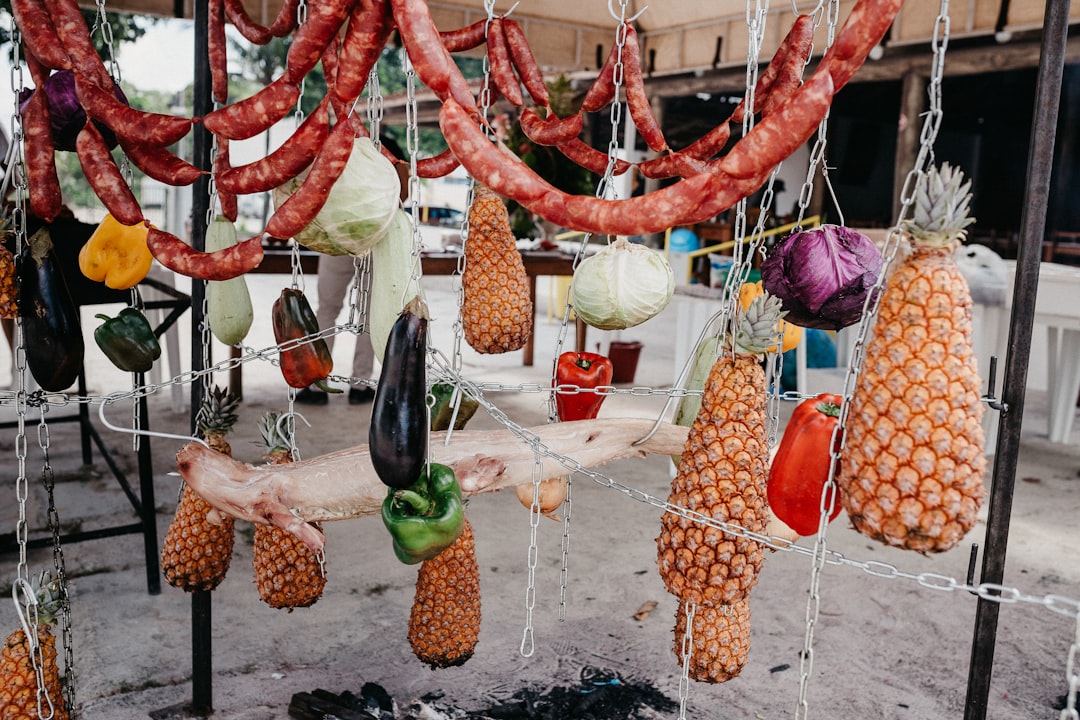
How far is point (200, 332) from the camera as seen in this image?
2.23 m

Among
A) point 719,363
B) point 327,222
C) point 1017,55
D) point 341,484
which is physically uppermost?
point 1017,55

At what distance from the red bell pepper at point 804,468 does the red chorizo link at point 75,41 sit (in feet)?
4.61

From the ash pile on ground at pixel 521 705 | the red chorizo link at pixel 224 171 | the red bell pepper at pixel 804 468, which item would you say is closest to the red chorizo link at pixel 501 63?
the red chorizo link at pixel 224 171

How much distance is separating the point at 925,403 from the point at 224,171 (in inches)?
48.5

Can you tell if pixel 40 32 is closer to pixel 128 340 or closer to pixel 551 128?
pixel 128 340

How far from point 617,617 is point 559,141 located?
6.42 ft

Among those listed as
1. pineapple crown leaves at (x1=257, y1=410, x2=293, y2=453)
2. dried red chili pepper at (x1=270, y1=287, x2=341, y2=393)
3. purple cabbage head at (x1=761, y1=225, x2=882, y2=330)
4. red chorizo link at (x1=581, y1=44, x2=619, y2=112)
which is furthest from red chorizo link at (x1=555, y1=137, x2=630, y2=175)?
pineapple crown leaves at (x1=257, y1=410, x2=293, y2=453)

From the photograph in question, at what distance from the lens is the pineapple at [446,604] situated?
2082mm

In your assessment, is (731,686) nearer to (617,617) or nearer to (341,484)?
(617,617)

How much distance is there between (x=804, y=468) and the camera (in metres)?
1.42

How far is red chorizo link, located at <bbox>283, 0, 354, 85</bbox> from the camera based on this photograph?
134 centimetres

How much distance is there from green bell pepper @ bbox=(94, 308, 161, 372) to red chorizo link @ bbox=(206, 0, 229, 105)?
1.82 ft

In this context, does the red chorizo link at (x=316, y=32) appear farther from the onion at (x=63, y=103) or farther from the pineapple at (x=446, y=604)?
the pineapple at (x=446, y=604)

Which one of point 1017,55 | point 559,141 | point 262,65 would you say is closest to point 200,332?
point 559,141
